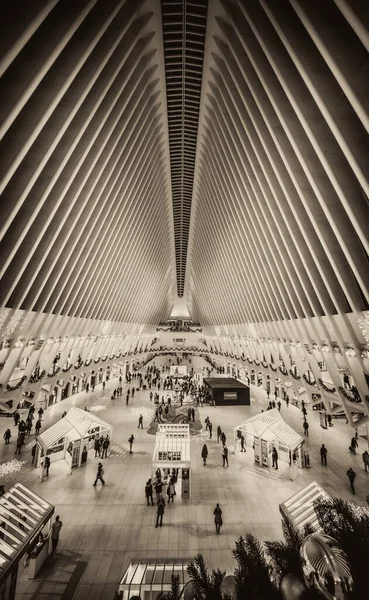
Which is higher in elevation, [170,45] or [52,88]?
[170,45]

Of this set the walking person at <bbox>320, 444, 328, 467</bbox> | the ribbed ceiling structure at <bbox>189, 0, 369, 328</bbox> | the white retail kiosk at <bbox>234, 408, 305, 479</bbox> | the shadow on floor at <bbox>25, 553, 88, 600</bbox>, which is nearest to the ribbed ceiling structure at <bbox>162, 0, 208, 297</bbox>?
the ribbed ceiling structure at <bbox>189, 0, 369, 328</bbox>

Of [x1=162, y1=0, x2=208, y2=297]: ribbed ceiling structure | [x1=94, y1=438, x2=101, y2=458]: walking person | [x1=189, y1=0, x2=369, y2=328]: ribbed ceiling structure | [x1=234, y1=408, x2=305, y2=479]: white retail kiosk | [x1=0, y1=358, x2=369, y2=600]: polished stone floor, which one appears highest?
[x1=162, y1=0, x2=208, y2=297]: ribbed ceiling structure

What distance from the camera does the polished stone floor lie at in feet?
24.7

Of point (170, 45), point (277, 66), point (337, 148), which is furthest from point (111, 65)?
point (170, 45)

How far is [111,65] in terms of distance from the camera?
966 cm

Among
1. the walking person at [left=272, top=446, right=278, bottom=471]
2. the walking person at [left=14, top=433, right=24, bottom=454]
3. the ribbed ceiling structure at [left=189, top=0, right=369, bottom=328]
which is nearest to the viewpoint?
the ribbed ceiling structure at [left=189, top=0, right=369, bottom=328]

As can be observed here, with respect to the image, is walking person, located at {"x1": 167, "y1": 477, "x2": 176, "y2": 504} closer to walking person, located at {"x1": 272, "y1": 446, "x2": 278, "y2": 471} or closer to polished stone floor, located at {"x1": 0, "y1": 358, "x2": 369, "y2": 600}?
polished stone floor, located at {"x1": 0, "y1": 358, "x2": 369, "y2": 600}

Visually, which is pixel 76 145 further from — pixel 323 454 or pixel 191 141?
pixel 191 141

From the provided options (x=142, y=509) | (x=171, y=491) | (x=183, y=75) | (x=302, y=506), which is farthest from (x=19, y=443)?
(x=183, y=75)

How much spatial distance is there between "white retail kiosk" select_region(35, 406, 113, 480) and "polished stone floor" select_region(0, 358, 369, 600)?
52 cm

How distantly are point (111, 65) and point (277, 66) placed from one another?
5310 mm

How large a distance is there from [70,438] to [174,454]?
499cm

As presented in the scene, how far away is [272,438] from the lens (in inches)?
539

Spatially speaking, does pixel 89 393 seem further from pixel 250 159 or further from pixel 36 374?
pixel 250 159
